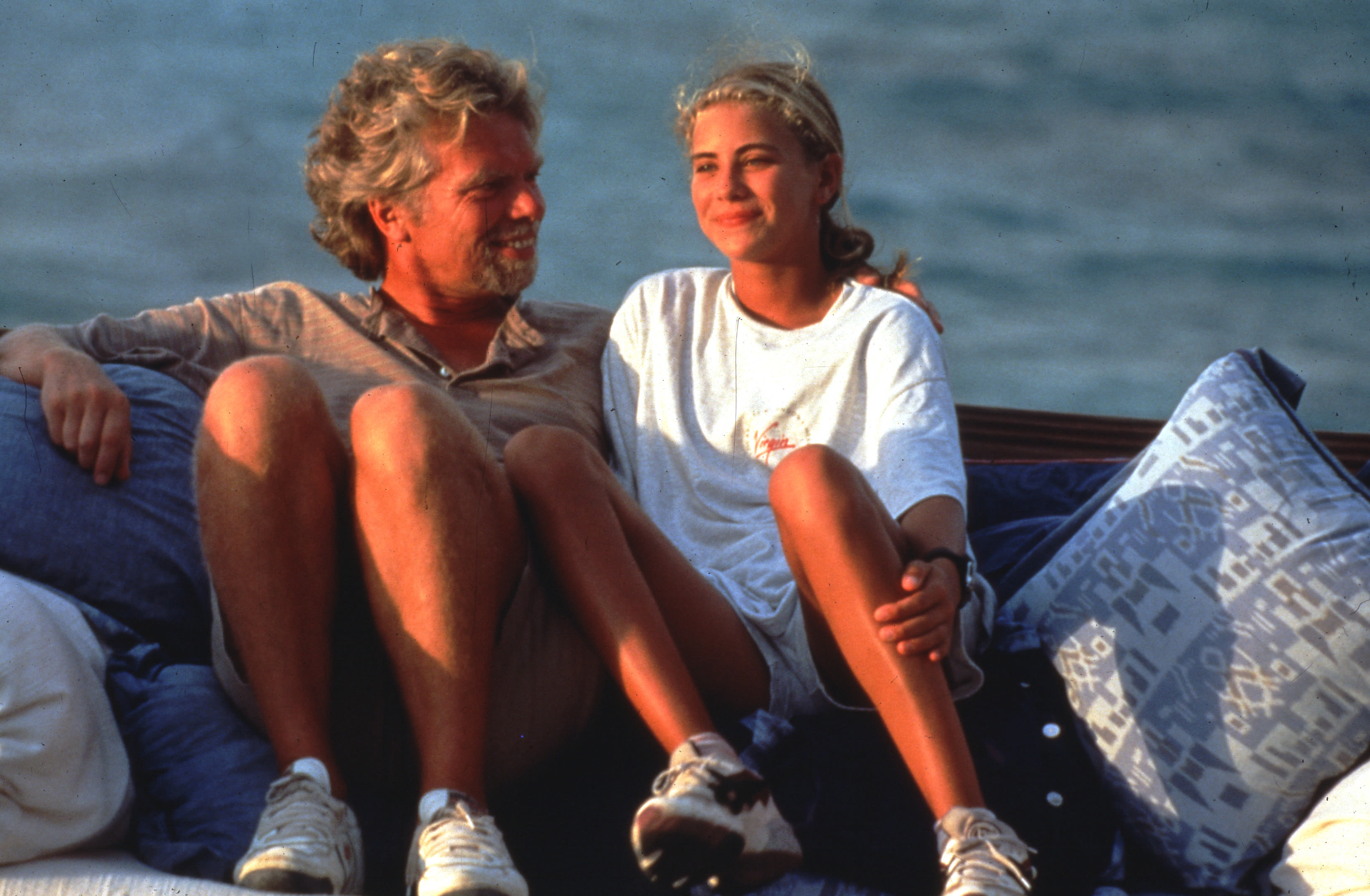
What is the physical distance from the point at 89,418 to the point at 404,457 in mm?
520

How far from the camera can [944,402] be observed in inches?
63.0

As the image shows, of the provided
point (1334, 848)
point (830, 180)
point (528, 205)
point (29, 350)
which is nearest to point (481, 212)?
point (528, 205)

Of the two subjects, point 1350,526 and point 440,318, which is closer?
point 1350,526

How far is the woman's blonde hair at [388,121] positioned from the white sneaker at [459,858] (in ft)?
3.35

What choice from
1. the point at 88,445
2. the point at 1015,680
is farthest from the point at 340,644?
the point at 1015,680

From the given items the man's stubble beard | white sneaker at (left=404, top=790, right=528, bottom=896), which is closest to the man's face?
the man's stubble beard

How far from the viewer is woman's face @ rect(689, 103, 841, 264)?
1768mm

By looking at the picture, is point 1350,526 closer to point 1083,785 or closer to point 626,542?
point 1083,785

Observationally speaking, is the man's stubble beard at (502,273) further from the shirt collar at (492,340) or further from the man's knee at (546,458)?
the man's knee at (546,458)

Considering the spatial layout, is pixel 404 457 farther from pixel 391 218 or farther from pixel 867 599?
pixel 391 218

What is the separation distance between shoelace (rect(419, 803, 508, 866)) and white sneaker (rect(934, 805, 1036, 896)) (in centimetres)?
39

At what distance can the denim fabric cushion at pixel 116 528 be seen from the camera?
1464 millimetres

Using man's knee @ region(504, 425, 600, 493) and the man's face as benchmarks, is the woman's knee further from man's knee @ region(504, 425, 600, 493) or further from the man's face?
the man's face

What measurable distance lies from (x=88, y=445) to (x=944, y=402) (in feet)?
3.30
